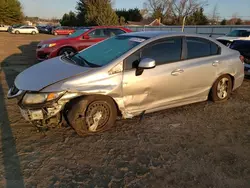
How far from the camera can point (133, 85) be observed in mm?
3428

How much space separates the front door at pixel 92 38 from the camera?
869 cm

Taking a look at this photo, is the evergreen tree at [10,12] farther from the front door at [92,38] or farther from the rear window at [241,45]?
the rear window at [241,45]

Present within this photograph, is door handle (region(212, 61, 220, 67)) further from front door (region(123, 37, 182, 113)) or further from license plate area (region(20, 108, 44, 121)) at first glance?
license plate area (region(20, 108, 44, 121))

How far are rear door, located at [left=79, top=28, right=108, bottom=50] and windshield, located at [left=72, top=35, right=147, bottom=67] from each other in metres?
4.50

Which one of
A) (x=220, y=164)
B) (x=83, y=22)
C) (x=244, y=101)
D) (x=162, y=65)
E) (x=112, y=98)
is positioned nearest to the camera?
(x=220, y=164)

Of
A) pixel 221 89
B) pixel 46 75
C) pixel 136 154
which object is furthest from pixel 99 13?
pixel 136 154

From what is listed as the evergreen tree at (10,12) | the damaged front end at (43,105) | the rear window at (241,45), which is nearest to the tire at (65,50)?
the damaged front end at (43,105)

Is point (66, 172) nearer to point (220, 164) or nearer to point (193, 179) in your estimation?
point (193, 179)

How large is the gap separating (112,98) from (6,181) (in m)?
1.70

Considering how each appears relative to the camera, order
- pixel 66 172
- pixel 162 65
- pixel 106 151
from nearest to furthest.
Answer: pixel 66 172
pixel 106 151
pixel 162 65

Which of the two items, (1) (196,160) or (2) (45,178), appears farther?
(1) (196,160)

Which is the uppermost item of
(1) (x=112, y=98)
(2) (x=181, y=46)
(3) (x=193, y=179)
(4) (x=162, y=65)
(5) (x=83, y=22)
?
(5) (x=83, y=22)

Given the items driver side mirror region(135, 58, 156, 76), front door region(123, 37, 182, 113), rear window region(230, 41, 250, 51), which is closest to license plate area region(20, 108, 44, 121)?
front door region(123, 37, 182, 113)

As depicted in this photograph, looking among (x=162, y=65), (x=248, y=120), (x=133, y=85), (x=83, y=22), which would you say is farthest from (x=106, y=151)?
(x=83, y=22)
